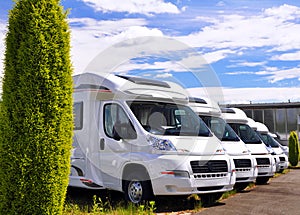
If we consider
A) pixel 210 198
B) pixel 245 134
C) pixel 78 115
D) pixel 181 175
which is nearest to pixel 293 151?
pixel 245 134

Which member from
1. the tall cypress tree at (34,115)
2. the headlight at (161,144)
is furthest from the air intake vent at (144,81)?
the tall cypress tree at (34,115)

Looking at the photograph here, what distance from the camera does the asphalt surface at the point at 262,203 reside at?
8.30 m

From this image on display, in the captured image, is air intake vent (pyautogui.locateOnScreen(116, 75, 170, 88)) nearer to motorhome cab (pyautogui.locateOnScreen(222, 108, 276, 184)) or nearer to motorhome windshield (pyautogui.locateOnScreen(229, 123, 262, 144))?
motorhome cab (pyautogui.locateOnScreen(222, 108, 276, 184))

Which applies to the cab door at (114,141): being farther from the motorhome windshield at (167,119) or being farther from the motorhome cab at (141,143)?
the motorhome windshield at (167,119)

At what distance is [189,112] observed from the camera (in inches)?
375

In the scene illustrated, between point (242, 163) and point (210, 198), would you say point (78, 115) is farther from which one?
point (242, 163)

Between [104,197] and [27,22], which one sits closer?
[27,22]

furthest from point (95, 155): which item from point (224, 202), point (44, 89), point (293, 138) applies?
point (293, 138)

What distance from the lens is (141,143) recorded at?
8.20 m

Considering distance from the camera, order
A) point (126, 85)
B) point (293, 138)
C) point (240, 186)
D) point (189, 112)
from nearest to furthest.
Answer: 1. point (126, 85)
2. point (189, 112)
3. point (240, 186)
4. point (293, 138)

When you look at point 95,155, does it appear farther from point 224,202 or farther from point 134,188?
point 224,202

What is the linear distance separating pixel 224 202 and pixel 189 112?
224 centimetres

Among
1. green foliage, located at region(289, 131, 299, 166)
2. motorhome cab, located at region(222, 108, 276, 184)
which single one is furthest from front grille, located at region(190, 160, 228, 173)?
green foliage, located at region(289, 131, 299, 166)

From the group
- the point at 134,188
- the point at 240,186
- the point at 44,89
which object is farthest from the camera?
the point at 240,186
